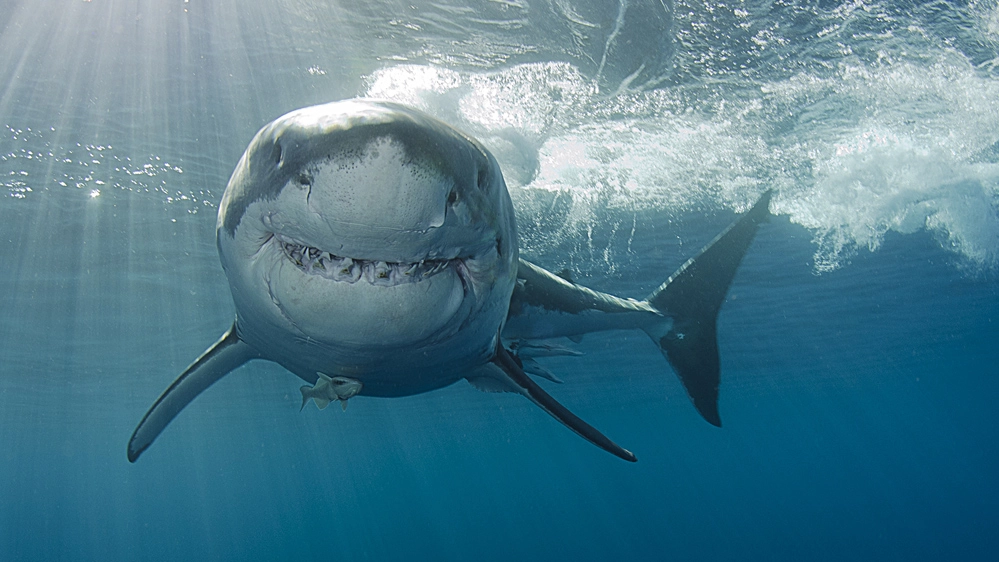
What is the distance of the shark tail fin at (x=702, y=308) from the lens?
6.43 m

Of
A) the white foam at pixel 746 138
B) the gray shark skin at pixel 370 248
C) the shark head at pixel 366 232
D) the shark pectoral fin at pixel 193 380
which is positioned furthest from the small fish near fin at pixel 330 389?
the white foam at pixel 746 138

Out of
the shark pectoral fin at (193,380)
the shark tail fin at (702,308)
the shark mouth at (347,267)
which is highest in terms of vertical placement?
the shark mouth at (347,267)

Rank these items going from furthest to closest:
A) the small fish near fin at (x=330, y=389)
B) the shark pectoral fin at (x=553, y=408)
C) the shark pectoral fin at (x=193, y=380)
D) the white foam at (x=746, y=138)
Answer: the white foam at (x=746, y=138)
the shark pectoral fin at (x=193, y=380)
the shark pectoral fin at (x=553, y=408)
the small fish near fin at (x=330, y=389)

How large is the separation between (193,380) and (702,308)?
5.81 m

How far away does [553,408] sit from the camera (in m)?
3.71

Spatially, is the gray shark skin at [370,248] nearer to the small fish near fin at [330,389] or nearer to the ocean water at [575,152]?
the small fish near fin at [330,389]

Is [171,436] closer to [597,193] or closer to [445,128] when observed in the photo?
[597,193]

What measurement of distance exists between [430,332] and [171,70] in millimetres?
8548

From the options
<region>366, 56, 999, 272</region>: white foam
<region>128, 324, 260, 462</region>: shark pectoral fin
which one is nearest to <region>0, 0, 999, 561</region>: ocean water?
<region>366, 56, 999, 272</region>: white foam

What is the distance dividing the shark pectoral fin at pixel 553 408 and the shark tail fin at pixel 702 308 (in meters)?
3.27

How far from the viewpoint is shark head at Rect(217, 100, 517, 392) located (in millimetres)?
1731

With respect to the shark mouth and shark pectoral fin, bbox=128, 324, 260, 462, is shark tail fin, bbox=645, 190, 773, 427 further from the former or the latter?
the shark mouth

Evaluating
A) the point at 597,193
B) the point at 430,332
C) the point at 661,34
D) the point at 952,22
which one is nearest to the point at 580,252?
the point at 597,193

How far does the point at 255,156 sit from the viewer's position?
2.06 m
